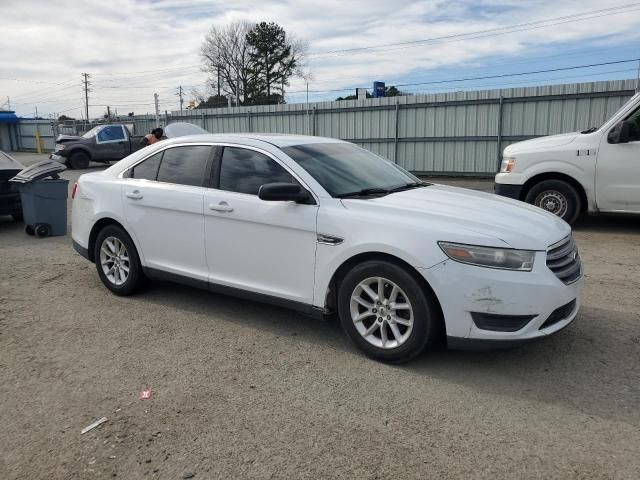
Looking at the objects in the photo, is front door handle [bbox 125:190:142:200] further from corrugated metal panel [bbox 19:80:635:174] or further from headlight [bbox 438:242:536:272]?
corrugated metal panel [bbox 19:80:635:174]

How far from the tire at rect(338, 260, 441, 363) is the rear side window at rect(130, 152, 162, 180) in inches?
94.6

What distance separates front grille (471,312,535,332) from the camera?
349 cm

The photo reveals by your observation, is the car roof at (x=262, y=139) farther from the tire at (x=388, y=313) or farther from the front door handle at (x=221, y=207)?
the tire at (x=388, y=313)

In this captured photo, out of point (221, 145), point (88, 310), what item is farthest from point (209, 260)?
point (88, 310)

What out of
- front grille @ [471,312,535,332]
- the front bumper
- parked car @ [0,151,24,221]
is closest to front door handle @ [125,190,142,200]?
the front bumper

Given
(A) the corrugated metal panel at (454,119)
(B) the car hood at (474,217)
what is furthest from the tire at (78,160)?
(B) the car hood at (474,217)

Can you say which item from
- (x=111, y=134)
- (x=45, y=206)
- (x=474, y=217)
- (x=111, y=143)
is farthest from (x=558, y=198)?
(x=111, y=134)

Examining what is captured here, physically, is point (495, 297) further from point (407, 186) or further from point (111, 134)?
point (111, 134)

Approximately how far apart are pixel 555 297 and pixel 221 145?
3012 mm

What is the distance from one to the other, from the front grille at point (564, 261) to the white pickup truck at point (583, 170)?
15.2ft

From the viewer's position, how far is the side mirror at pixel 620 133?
7.60 metres

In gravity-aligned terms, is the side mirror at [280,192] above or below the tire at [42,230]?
above

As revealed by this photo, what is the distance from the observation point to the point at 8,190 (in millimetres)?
9195

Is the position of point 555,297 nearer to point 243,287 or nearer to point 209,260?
point 243,287
